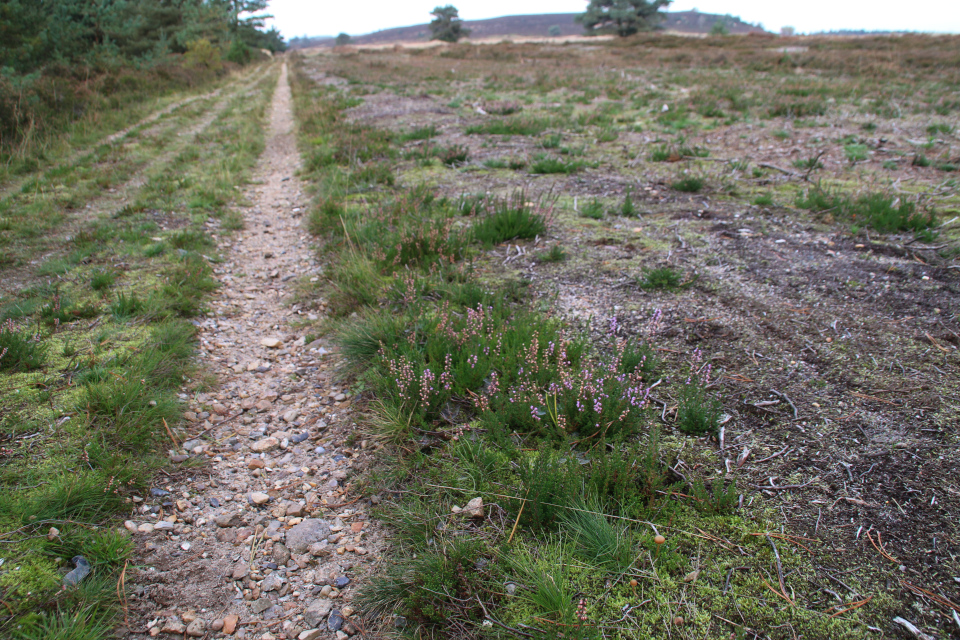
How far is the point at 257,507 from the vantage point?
8.98 ft

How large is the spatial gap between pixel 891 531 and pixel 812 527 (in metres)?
0.31

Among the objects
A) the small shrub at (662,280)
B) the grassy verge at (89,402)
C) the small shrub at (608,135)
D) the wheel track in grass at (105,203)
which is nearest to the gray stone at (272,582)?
the grassy verge at (89,402)

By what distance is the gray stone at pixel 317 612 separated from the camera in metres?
2.12

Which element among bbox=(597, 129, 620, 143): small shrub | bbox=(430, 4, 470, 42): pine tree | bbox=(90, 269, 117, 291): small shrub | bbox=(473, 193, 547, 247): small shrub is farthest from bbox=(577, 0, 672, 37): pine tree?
bbox=(90, 269, 117, 291): small shrub

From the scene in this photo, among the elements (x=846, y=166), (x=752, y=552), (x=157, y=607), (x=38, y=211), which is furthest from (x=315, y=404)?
(x=846, y=166)

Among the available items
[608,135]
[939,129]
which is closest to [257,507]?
[608,135]

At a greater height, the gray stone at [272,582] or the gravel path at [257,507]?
the gravel path at [257,507]

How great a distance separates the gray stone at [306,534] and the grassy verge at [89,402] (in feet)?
2.45

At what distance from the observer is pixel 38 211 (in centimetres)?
672

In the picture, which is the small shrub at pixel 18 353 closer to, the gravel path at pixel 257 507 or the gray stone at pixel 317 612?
the gravel path at pixel 257 507

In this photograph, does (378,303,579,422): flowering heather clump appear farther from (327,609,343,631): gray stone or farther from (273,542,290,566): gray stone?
(327,609,343,631): gray stone

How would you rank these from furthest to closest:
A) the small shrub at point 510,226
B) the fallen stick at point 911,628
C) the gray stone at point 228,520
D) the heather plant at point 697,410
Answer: the small shrub at point 510,226 → the heather plant at point 697,410 → the gray stone at point 228,520 → the fallen stick at point 911,628

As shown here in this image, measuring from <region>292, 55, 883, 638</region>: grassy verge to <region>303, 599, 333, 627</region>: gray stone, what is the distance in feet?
0.66

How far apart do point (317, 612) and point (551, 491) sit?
1.24 meters
